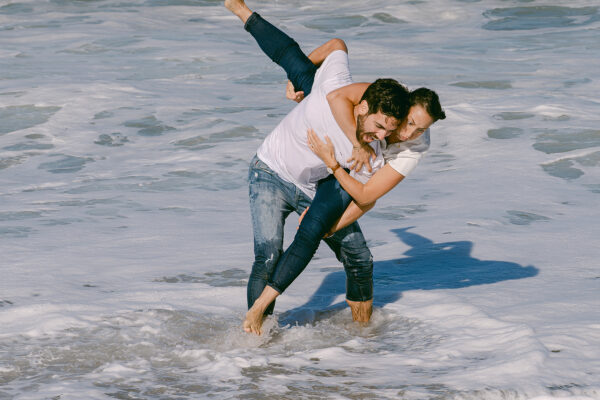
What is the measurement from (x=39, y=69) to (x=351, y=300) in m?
12.4

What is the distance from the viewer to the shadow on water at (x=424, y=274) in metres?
5.64

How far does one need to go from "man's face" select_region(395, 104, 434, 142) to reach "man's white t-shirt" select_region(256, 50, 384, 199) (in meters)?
0.14

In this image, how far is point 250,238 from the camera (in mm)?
7270

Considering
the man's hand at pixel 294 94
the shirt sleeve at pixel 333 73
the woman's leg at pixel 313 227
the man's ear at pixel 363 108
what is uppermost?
the shirt sleeve at pixel 333 73

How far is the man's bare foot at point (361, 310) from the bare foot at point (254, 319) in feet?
2.22

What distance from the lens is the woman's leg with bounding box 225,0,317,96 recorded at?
4625 millimetres

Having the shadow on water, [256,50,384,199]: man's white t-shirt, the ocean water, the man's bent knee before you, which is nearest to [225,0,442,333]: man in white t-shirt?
[256,50,384,199]: man's white t-shirt

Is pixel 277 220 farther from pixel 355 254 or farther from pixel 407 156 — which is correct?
pixel 407 156

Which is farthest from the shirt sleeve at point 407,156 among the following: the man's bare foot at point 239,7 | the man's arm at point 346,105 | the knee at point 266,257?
the man's bare foot at point 239,7

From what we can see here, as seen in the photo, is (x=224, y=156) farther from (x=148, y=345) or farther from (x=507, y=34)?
(x=507, y=34)

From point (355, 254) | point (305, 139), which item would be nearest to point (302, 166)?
point (305, 139)

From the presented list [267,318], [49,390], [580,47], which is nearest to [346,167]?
[267,318]

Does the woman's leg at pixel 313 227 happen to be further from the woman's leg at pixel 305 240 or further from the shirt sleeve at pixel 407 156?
the shirt sleeve at pixel 407 156

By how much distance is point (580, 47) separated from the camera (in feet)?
59.4
